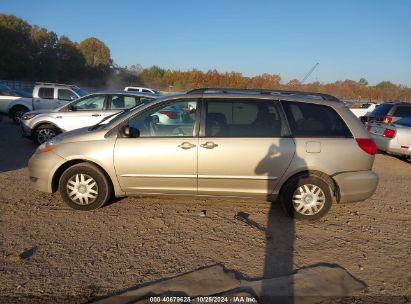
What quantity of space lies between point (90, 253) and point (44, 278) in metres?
0.57

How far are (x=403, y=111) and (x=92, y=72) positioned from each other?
74.0 meters

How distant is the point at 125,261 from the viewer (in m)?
3.70

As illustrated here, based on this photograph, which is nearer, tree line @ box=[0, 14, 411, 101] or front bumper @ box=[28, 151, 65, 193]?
front bumper @ box=[28, 151, 65, 193]

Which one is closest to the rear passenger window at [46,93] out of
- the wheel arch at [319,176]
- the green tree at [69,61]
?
the wheel arch at [319,176]

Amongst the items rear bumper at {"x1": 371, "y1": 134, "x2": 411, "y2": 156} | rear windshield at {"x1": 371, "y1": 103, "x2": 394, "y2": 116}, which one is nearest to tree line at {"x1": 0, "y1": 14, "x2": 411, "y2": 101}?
rear windshield at {"x1": 371, "y1": 103, "x2": 394, "y2": 116}

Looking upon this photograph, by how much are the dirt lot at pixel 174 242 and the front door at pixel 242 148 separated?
1.57 feet

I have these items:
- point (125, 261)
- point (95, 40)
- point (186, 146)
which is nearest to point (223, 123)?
point (186, 146)

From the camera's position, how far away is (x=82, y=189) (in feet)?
16.4

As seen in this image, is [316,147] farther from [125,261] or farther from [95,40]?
[95,40]

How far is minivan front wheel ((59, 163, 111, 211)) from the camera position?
195 inches

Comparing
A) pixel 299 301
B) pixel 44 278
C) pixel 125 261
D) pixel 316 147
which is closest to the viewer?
pixel 299 301

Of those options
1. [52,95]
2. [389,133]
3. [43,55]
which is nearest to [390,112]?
[389,133]

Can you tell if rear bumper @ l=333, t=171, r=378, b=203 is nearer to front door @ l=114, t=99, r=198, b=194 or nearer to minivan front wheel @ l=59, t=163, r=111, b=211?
front door @ l=114, t=99, r=198, b=194

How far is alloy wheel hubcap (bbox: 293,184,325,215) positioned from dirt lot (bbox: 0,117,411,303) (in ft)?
0.67
